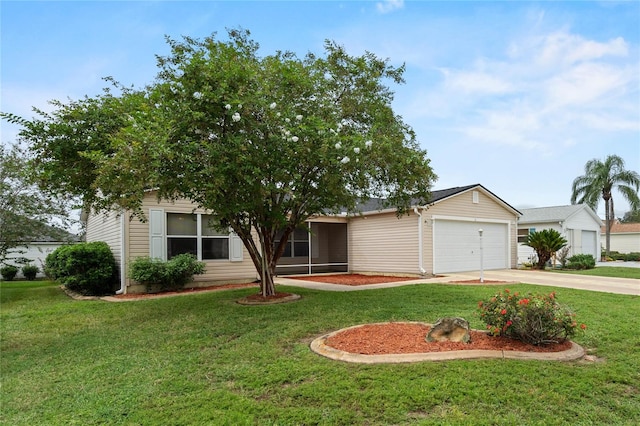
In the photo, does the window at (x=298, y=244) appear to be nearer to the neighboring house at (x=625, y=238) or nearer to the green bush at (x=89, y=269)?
the green bush at (x=89, y=269)

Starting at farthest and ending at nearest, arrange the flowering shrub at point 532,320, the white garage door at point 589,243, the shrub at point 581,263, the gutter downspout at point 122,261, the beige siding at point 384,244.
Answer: the white garage door at point 589,243 < the shrub at point 581,263 < the beige siding at point 384,244 < the gutter downspout at point 122,261 < the flowering shrub at point 532,320

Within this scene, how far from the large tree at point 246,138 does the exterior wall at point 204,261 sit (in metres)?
2.90

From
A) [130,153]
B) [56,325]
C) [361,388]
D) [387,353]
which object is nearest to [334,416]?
[361,388]

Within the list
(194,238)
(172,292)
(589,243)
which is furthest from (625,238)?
(172,292)

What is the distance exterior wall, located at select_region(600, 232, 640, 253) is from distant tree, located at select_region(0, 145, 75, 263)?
124 feet

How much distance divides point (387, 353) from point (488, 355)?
114 cm

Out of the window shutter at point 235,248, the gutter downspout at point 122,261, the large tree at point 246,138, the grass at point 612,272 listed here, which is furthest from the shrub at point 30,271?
the grass at point 612,272

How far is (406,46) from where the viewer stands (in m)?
10.4

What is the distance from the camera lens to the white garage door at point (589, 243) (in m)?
24.0

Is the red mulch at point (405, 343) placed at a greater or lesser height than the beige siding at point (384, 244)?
lesser

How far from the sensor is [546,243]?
17172 millimetres

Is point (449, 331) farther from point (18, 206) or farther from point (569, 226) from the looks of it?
point (569, 226)

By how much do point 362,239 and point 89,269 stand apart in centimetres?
1010

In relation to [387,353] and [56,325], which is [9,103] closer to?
[56,325]
